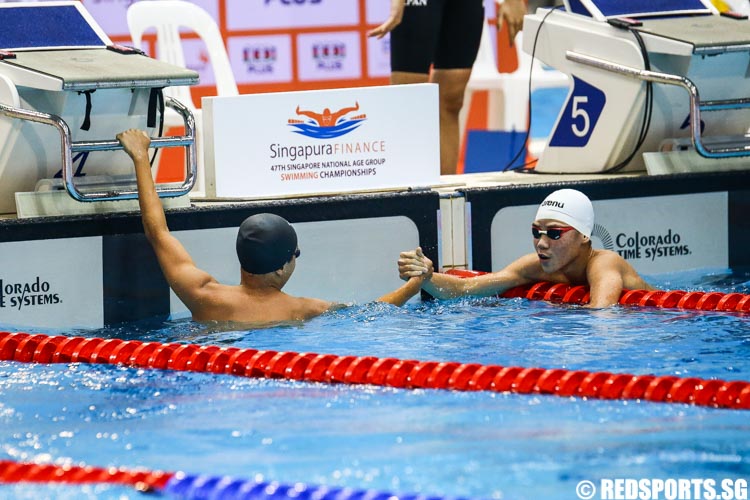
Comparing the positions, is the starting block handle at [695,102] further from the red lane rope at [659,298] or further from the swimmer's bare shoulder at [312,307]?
the swimmer's bare shoulder at [312,307]

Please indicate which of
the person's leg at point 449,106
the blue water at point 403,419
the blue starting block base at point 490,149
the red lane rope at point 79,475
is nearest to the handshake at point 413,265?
the blue water at point 403,419

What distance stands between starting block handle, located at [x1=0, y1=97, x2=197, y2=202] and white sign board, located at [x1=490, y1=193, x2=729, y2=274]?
1.46m

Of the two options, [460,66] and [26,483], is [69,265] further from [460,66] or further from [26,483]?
[460,66]

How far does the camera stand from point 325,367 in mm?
4465

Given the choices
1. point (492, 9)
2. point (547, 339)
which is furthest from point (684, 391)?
point (492, 9)

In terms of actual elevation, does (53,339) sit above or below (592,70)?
below

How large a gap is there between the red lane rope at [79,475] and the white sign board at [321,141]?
2530mm

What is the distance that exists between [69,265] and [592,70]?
2775 millimetres

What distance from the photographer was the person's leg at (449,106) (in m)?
7.11

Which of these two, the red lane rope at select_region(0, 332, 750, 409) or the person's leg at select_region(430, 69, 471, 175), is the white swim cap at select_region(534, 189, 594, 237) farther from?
the person's leg at select_region(430, 69, 471, 175)

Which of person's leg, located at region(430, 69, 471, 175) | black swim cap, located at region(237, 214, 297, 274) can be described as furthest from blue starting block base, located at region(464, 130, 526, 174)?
black swim cap, located at region(237, 214, 297, 274)

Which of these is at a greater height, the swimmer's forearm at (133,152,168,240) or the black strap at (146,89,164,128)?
the black strap at (146,89,164,128)

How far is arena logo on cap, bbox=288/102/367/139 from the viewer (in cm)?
591

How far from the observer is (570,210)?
18.2ft
